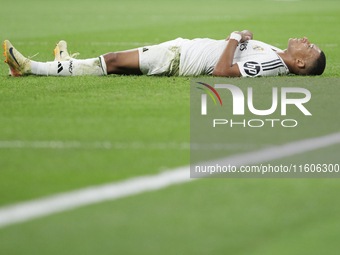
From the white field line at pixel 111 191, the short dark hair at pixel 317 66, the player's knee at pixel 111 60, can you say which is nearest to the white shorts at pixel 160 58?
the player's knee at pixel 111 60

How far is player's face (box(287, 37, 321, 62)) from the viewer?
5.57 m

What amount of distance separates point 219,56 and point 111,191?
10.9 feet

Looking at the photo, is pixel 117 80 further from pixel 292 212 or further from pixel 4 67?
pixel 292 212

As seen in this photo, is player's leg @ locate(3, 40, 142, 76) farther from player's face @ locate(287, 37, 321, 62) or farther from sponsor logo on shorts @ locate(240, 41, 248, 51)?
player's face @ locate(287, 37, 321, 62)

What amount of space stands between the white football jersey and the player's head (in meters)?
0.14

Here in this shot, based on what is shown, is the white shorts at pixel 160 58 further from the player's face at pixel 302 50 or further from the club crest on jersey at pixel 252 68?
the player's face at pixel 302 50

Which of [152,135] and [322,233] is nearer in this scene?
[322,233]

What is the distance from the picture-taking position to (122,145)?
3.30 meters

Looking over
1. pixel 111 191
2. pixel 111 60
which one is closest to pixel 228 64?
pixel 111 60

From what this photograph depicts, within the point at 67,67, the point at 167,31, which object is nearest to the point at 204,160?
the point at 67,67

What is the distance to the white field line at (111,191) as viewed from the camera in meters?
2.45

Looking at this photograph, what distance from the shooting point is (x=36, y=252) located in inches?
84.7

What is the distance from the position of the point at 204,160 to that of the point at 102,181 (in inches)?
26.2

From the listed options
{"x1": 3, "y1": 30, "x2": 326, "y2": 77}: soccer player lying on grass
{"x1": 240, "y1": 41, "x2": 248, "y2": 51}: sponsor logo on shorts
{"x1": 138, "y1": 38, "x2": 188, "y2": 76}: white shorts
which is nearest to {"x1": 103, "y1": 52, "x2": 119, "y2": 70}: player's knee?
{"x1": 3, "y1": 30, "x2": 326, "y2": 77}: soccer player lying on grass
